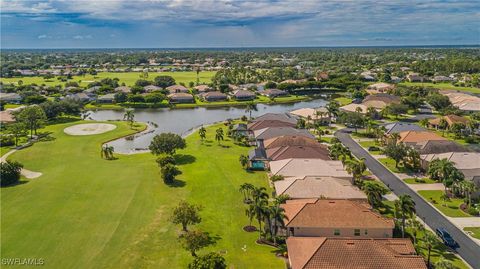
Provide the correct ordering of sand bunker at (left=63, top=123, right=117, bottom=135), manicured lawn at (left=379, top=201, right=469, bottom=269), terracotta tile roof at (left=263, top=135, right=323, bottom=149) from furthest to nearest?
sand bunker at (left=63, top=123, right=117, bottom=135)
terracotta tile roof at (left=263, top=135, right=323, bottom=149)
manicured lawn at (left=379, top=201, right=469, bottom=269)

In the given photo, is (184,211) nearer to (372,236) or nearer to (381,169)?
(372,236)

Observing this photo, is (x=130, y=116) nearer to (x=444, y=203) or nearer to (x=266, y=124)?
(x=266, y=124)

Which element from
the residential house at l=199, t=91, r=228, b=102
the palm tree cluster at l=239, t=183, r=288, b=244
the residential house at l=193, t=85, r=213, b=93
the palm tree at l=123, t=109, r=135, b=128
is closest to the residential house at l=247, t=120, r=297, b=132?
A: the palm tree at l=123, t=109, r=135, b=128

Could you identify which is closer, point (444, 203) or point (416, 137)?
point (444, 203)

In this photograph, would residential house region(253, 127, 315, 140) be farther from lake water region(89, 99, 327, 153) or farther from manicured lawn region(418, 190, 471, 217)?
manicured lawn region(418, 190, 471, 217)

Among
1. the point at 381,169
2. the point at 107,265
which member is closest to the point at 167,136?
the point at 107,265

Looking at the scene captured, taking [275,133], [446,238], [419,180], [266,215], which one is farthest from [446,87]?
[266,215]

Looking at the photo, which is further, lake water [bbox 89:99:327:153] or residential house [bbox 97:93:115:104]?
residential house [bbox 97:93:115:104]
